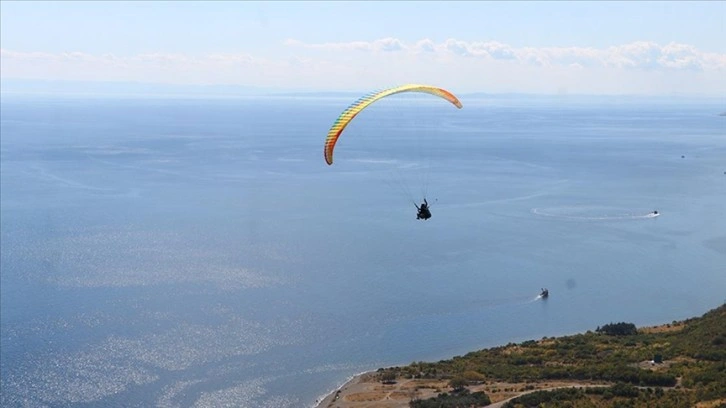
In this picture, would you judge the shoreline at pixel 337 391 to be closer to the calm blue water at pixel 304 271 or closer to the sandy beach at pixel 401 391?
the sandy beach at pixel 401 391

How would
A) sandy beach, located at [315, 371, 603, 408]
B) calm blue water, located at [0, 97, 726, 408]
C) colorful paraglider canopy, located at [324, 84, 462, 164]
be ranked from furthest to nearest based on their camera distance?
calm blue water, located at [0, 97, 726, 408]
sandy beach, located at [315, 371, 603, 408]
colorful paraglider canopy, located at [324, 84, 462, 164]

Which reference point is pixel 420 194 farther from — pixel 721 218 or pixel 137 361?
pixel 137 361

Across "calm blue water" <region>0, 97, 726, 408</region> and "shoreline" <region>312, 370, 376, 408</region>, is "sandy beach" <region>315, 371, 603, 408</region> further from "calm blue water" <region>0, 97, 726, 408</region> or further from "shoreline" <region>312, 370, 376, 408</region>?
"calm blue water" <region>0, 97, 726, 408</region>

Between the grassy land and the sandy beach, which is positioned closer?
the grassy land

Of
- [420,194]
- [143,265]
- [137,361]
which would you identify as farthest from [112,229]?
[420,194]

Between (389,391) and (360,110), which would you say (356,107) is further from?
(389,391)

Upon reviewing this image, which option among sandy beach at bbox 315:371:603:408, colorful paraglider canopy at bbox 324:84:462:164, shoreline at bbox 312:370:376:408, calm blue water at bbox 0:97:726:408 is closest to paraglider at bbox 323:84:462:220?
colorful paraglider canopy at bbox 324:84:462:164
